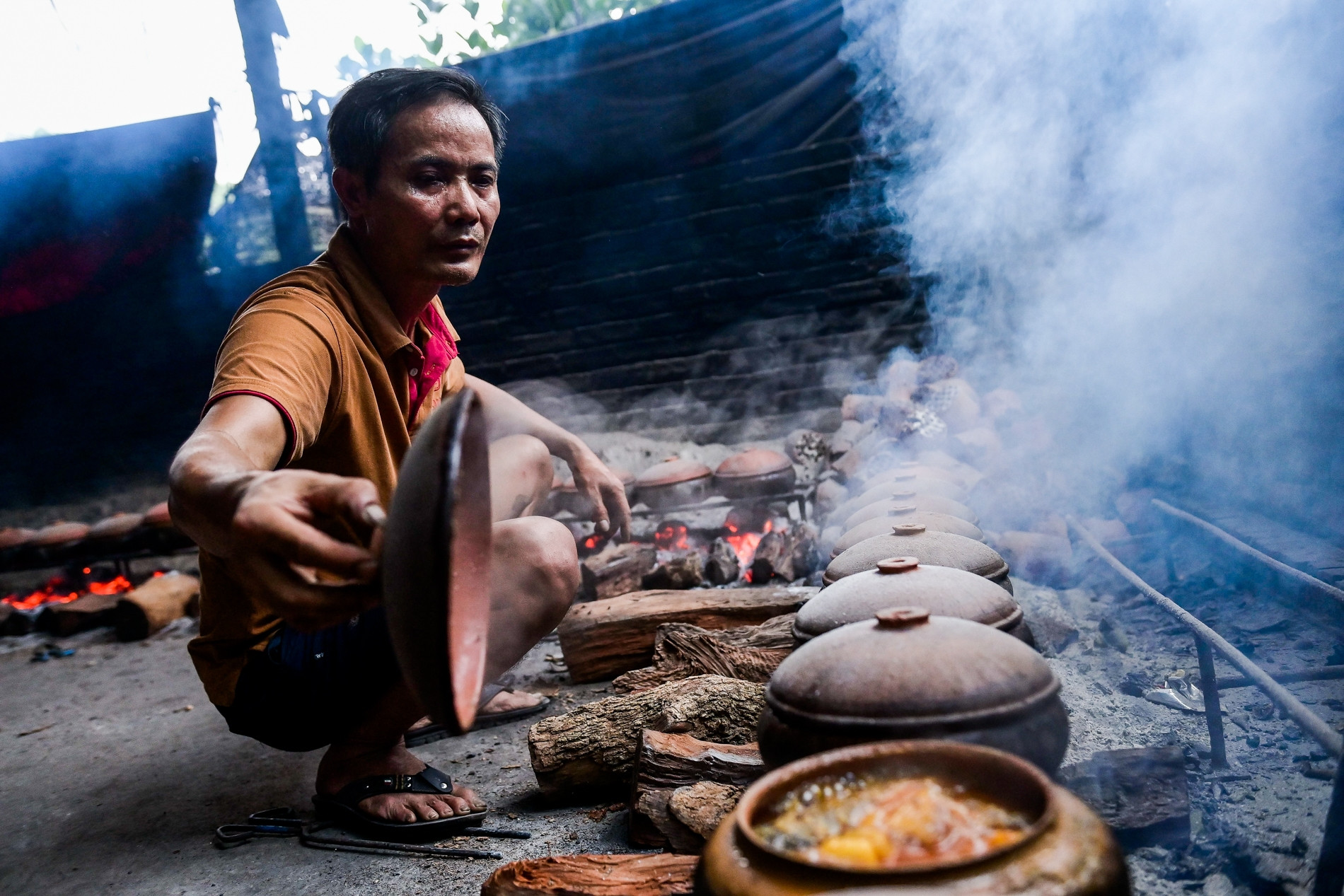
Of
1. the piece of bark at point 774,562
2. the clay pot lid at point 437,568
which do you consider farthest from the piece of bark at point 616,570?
the clay pot lid at point 437,568

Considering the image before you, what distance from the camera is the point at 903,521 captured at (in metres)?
3.35

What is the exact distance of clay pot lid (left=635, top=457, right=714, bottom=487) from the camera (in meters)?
6.30

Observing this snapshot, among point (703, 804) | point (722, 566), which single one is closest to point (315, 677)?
point (703, 804)

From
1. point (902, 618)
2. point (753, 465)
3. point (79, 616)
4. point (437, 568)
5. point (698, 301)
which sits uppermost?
point (437, 568)

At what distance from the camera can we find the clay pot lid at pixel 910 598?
2.20 metres

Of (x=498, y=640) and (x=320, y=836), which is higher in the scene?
(x=498, y=640)

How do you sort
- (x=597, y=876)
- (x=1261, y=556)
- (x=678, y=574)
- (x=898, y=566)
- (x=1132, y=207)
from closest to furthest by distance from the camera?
1. (x=597, y=876)
2. (x=898, y=566)
3. (x=1261, y=556)
4. (x=678, y=574)
5. (x=1132, y=207)

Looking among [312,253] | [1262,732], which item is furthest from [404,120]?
[312,253]

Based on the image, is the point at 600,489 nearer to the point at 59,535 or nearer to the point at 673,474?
the point at 673,474

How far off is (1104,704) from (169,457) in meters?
10.0

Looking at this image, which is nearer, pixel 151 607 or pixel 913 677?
pixel 913 677

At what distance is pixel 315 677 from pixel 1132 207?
610cm

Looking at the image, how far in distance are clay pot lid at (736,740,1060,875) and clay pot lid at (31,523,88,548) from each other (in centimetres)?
903

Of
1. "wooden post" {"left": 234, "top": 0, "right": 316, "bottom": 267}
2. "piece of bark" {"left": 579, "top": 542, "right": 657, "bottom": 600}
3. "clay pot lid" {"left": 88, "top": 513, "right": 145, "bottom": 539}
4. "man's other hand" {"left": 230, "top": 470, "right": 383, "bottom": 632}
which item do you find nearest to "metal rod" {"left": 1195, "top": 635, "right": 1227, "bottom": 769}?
"man's other hand" {"left": 230, "top": 470, "right": 383, "bottom": 632}
